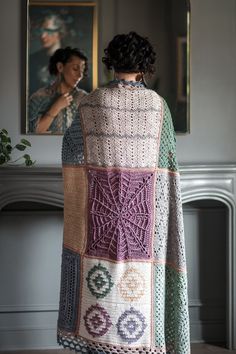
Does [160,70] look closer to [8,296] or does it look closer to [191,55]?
[191,55]

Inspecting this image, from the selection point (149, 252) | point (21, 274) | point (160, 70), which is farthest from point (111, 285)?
point (160, 70)

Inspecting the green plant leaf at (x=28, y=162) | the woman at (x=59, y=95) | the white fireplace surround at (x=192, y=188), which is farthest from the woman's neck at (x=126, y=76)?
the woman at (x=59, y=95)

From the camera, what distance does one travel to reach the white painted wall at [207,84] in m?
3.62

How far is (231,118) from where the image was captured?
147 inches

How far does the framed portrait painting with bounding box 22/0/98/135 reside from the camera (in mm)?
3576

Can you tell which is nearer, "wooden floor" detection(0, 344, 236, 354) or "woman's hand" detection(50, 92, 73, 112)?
"wooden floor" detection(0, 344, 236, 354)

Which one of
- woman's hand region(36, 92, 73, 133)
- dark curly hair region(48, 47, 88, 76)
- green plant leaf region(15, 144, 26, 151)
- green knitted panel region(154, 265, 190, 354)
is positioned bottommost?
green knitted panel region(154, 265, 190, 354)

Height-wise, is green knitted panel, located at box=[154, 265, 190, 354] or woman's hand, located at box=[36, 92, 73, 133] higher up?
woman's hand, located at box=[36, 92, 73, 133]

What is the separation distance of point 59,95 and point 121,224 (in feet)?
4.34

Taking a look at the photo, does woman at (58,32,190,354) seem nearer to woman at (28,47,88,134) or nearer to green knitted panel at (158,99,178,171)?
green knitted panel at (158,99,178,171)

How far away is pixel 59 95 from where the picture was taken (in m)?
3.61

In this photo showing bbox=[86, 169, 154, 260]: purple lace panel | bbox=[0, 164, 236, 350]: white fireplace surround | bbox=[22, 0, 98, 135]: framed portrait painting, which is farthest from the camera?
bbox=[22, 0, 98, 135]: framed portrait painting

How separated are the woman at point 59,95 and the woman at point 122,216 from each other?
3.46 feet

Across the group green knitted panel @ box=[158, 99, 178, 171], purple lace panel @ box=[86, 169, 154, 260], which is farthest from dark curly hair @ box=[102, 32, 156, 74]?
purple lace panel @ box=[86, 169, 154, 260]
